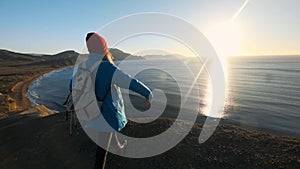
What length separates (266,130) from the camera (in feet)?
57.8

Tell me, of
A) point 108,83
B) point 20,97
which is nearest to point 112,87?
point 108,83

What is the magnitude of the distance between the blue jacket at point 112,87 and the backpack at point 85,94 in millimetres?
80

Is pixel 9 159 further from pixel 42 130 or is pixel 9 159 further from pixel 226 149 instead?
pixel 226 149

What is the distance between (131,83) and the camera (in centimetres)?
327

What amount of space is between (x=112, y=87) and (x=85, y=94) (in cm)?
46

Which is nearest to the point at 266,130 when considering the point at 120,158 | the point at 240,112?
the point at 240,112

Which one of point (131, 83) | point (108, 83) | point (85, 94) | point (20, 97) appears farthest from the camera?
point (20, 97)

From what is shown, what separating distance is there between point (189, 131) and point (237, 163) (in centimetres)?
260

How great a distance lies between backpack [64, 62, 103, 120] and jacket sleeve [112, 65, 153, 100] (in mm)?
413

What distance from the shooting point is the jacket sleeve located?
322 cm

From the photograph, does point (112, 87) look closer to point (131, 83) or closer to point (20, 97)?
point (131, 83)

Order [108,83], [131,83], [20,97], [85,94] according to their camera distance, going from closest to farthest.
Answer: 1. [131,83]
2. [108,83]
3. [85,94]
4. [20,97]

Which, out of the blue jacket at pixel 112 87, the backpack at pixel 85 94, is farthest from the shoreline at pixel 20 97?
the blue jacket at pixel 112 87

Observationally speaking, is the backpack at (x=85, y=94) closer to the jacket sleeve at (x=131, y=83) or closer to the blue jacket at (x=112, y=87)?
the blue jacket at (x=112, y=87)
